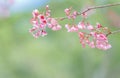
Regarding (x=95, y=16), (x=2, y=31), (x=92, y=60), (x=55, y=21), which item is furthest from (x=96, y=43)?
(x=2, y=31)

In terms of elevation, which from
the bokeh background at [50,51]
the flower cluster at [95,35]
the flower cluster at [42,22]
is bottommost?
the bokeh background at [50,51]

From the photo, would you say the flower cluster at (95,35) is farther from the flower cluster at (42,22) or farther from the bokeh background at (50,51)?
the bokeh background at (50,51)

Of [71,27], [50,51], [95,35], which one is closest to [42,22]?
[71,27]

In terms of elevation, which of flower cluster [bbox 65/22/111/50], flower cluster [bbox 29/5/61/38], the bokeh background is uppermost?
flower cluster [bbox 29/5/61/38]

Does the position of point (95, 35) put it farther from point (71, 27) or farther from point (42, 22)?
point (42, 22)

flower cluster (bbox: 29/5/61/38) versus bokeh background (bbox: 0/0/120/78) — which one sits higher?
flower cluster (bbox: 29/5/61/38)

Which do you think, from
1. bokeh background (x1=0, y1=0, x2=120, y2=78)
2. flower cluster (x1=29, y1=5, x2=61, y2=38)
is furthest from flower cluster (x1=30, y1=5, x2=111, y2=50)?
bokeh background (x1=0, y1=0, x2=120, y2=78)

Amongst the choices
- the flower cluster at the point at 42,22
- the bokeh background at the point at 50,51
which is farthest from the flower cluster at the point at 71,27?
the bokeh background at the point at 50,51

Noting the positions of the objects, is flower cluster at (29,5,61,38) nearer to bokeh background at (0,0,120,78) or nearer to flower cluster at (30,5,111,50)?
flower cluster at (30,5,111,50)

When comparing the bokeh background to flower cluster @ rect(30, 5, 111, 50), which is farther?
the bokeh background
